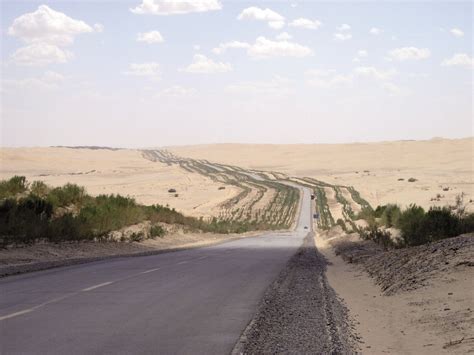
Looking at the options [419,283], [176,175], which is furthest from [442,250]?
[176,175]

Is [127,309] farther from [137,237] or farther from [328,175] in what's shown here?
[328,175]

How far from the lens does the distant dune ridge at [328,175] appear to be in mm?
77625

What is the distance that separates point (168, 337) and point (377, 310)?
5.00 meters

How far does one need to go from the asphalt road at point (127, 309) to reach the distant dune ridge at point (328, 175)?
3539cm

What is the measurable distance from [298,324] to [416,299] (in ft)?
10.1

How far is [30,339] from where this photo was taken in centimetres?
806

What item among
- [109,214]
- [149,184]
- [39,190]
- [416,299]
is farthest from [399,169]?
[416,299]

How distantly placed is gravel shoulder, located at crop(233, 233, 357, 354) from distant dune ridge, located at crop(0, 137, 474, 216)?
35.4 meters

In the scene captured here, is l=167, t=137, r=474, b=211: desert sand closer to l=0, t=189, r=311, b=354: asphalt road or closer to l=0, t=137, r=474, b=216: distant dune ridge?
l=0, t=137, r=474, b=216: distant dune ridge

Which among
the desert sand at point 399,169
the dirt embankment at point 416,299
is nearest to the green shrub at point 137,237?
the dirt embankment at point 416,299

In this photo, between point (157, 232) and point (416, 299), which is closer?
point (416, 299)

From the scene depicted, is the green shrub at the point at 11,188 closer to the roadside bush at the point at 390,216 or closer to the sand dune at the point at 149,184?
the roadside bush at the point at 390,216

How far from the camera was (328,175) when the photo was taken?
13775 centimetres

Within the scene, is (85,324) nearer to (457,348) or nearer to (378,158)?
(457,348)
